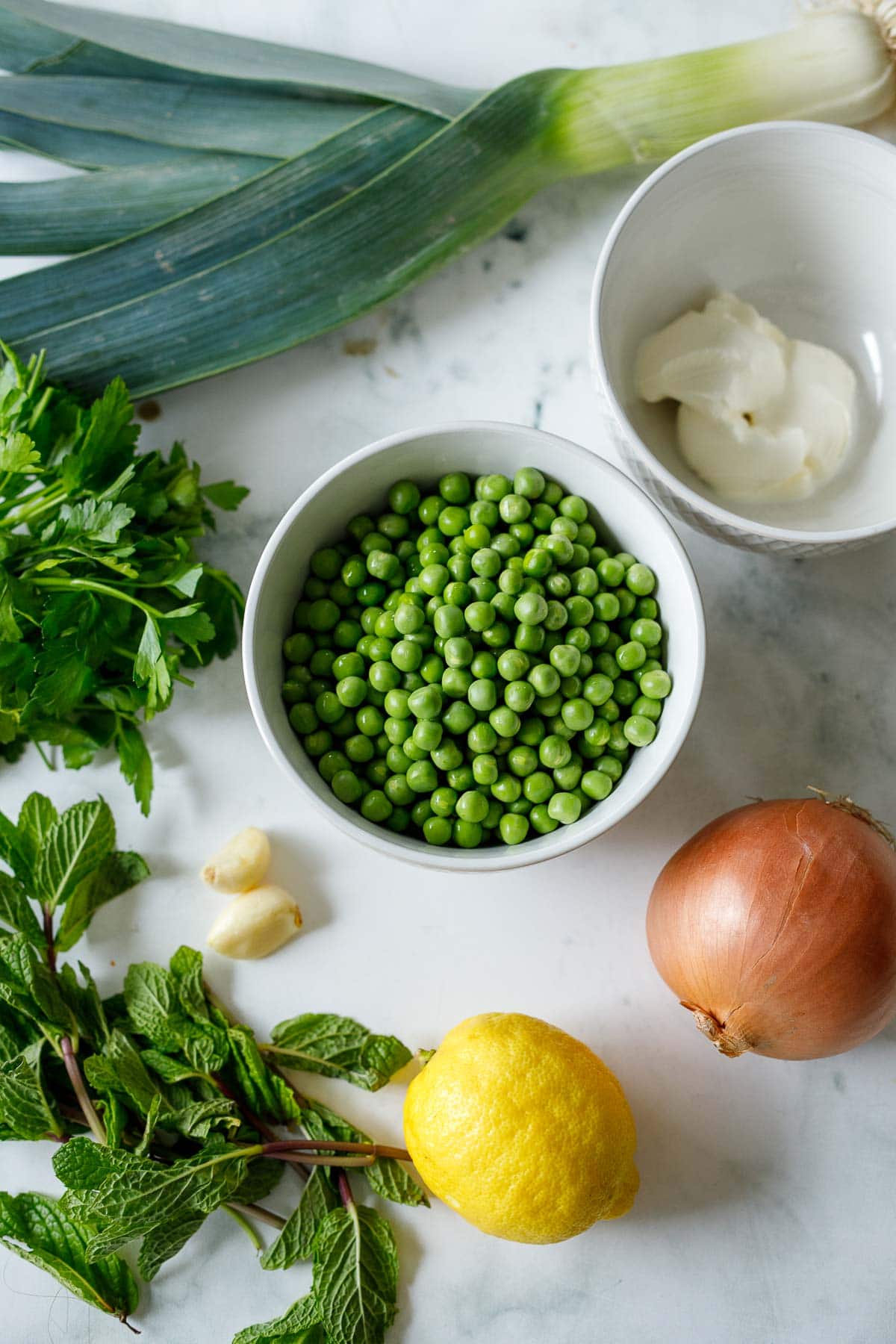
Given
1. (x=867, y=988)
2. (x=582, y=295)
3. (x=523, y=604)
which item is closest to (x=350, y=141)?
(x=582, y=295)

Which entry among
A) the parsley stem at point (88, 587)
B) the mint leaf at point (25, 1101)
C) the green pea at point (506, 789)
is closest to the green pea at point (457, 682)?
the green pea at point (506, 789)

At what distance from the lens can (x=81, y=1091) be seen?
128 centimetres

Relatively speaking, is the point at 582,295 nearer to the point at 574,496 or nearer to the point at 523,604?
the point at 574,496

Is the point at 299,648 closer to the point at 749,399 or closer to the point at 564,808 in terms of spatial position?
the point at 564,808

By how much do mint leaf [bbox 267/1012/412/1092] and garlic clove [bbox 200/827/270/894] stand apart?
0.18m

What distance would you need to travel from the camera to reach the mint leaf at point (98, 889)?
4.34ft

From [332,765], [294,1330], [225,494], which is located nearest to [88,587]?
[225,494]

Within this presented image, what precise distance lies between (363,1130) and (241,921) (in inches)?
11.9

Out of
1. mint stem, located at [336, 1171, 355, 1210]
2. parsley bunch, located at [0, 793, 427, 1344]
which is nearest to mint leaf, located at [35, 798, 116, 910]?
parsley bunch, located at [0, 793, 427, 1344]

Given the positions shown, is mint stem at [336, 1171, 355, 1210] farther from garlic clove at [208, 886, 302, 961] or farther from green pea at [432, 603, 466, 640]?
green pea at [432, 603, 466, 640]

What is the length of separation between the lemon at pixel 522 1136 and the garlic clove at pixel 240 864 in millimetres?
325

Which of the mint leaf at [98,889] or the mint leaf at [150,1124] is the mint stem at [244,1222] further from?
the mint leaf at [98,889]

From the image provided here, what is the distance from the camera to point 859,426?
4.35 feet

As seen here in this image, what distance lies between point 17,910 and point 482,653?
67 centimetres
